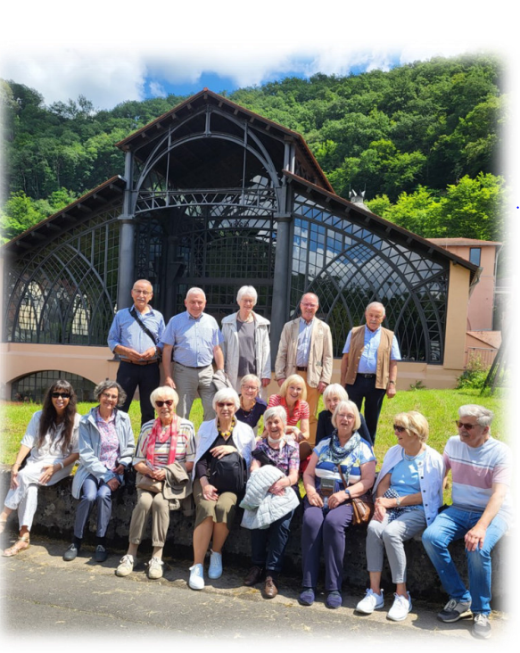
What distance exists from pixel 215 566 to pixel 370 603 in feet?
4.23

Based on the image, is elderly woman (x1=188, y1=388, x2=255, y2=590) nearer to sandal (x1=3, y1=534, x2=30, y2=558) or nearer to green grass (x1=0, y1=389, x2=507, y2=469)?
sandal (x1=3, y1=534, x2=30, y2=558)

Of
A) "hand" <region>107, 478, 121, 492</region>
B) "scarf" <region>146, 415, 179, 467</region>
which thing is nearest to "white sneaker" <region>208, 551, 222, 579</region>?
"scarf" <region>146, 415, 179, 467</region>

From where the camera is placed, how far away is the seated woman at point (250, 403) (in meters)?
5.20

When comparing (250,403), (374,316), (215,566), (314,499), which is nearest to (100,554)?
(215,566)

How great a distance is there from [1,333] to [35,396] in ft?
8.27

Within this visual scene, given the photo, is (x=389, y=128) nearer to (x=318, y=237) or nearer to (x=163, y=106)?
(x=163, y=106)

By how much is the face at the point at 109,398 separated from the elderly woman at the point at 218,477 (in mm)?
910

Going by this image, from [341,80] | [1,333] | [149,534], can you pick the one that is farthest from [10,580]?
[341,80]

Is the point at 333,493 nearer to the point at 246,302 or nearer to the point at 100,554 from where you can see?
the point at 100,554

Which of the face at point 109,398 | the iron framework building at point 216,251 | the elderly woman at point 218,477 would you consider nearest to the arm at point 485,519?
the elderly woman at point 218,477

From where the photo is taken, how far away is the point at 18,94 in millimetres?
51875

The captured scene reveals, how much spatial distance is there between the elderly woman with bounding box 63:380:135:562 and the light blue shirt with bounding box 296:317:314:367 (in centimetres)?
211

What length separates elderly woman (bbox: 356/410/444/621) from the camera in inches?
163

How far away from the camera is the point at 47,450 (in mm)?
5445
